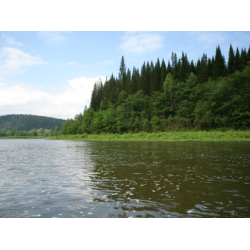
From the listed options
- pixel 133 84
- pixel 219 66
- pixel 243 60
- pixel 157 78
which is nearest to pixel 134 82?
pixel 133 84

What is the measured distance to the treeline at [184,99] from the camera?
58.5 metres

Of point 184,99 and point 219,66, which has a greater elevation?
point 219,66

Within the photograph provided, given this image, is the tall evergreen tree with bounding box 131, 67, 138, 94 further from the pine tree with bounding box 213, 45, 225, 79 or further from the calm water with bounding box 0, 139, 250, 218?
the calm water with bounding box 0, 139, 250, 218

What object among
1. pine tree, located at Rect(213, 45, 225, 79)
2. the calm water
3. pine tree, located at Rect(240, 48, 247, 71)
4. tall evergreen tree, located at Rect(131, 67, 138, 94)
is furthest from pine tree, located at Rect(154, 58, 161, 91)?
the calm water

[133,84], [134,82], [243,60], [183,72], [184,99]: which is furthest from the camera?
[134,82]

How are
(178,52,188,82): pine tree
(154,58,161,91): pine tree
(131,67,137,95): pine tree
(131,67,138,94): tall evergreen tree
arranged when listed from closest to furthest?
(178,52,188,82): pine tree < (154,58,161,91): pine tree < (131,67,137,95): pine tree < (131,67,138,94): tall evergreen tree

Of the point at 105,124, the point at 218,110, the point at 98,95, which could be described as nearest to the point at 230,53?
the point at 218,110

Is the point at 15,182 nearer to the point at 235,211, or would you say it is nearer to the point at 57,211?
the point at 57,211

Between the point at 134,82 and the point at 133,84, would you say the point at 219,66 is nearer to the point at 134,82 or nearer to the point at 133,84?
the point at 133,84

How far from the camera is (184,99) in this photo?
7225cm

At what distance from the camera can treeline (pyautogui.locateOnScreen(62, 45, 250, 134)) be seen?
5847cm

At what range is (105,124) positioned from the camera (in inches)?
3381

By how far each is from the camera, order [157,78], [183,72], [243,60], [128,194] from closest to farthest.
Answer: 1. [128,194]
2. [243,60]
3. [183,72]
4. [157,78]

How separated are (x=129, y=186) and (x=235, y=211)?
476 centimetres
